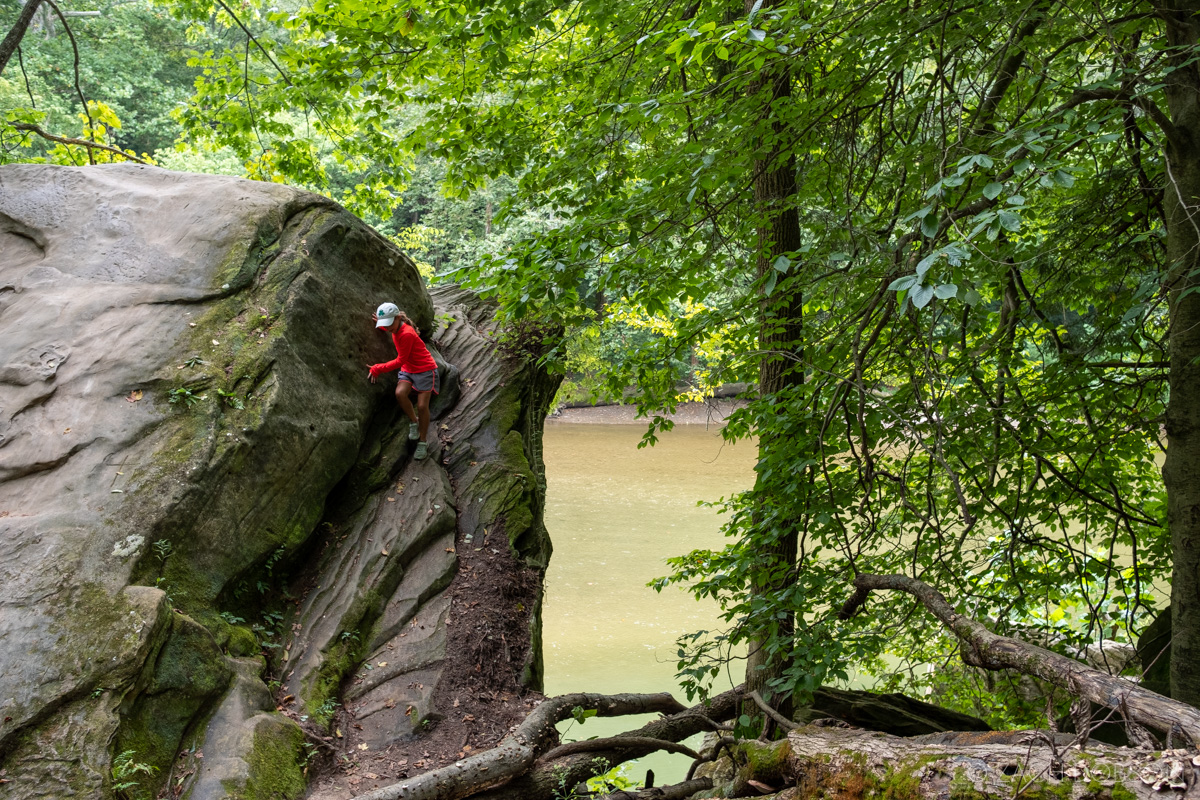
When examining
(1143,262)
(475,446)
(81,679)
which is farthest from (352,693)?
(1143,262)

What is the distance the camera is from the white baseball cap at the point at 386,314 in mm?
6617

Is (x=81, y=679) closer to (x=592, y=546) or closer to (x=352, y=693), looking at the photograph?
(x=352, y=693)

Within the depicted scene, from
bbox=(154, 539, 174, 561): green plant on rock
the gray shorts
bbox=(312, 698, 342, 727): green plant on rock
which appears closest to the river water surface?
bbox=(312, 698, 342, 727): green plant on rock

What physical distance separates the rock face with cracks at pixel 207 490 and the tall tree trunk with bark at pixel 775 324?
222 cm

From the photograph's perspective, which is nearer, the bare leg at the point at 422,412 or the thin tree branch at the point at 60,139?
the thin tree branch at the point at 60,139

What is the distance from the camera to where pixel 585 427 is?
27219 millimetres

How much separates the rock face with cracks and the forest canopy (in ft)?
4.05

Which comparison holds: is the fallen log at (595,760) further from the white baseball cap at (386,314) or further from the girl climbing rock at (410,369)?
the white baseball cap at (386,314)

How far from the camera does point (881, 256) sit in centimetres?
390

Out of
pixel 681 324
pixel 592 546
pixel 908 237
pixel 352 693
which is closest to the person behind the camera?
pixel 908 237

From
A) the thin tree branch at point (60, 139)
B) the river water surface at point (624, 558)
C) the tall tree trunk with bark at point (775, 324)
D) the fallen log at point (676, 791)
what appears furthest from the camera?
the river water surface at point (624, 558)

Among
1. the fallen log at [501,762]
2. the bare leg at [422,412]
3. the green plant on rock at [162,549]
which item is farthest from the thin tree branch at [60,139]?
the fallen log at [501,762]

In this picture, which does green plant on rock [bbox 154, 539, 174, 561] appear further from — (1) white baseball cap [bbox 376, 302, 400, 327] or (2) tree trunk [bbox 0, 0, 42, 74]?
(2) tree trunk [bbox 0, 0, 42, 74]

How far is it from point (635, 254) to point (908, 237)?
1.78 m
